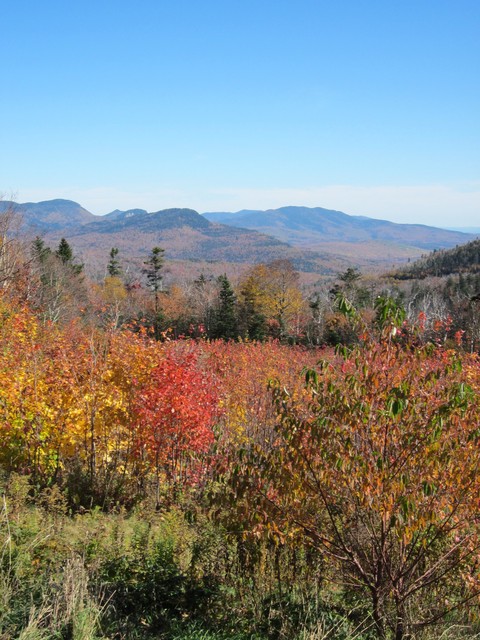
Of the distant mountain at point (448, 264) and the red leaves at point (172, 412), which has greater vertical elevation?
the distant mountain at point (448, 264)

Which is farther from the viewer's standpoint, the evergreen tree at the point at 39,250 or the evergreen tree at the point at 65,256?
the evergreen tree at the point at 65,256

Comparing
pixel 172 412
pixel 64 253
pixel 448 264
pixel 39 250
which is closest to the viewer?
pixel 172 412

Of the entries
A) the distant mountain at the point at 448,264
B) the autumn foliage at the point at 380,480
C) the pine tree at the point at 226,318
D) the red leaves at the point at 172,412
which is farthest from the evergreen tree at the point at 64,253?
the distant mountain at the point at 448,264

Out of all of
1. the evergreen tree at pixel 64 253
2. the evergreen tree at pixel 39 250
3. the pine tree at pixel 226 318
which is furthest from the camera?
the evergreen tree at pixel 64 253

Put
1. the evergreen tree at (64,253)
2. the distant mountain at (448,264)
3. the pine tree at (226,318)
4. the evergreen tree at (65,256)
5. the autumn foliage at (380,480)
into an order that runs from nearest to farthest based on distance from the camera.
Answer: the autumn foliage at (380,480) < the pine tree at (226,318) < the evergreen tree at (65,256) < the evergreen tree at (64,253) < the distant mountain at (448,264)

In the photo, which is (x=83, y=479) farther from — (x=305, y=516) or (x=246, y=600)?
(x=305, y=516)

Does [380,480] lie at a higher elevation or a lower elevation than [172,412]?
higher

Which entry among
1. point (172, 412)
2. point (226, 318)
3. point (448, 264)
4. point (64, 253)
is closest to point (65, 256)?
point (64, 253)

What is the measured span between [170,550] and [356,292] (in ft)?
158

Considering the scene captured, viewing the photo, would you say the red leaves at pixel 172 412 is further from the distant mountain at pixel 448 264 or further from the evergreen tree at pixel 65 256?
the distant mountain at pixel 448 264

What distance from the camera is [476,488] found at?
16.5ft

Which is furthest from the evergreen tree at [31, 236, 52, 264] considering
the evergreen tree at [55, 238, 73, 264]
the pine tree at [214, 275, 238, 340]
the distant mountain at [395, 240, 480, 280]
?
the distant mountain at [395, 240, 480, 280]

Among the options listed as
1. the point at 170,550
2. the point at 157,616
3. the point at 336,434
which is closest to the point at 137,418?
the point at 170,550

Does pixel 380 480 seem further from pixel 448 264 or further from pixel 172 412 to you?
pixel 448 264
